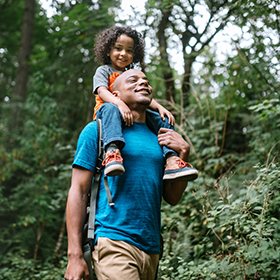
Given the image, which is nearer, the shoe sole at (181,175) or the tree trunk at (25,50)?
the shoe sole at (181,175)

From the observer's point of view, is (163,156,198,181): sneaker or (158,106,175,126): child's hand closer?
(163,156,198,181): sneaker

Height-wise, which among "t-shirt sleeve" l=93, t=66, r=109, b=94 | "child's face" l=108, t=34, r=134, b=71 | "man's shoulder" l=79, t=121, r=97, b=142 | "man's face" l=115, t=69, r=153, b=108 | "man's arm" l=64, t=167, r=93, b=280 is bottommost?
"man's arm" l=64, t=167, r=93, b=280

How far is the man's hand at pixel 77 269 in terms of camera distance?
5.85 feet

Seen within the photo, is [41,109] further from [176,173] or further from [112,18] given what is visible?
[176,173]

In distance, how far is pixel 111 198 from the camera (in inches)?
74.2

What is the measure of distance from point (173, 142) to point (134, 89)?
0.50 meters

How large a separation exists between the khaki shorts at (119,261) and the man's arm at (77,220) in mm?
97

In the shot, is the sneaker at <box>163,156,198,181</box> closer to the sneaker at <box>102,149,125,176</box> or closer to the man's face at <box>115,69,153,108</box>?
the sneaker at <box>102,149,125,176</box>

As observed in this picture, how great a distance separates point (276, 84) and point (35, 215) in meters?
5.23

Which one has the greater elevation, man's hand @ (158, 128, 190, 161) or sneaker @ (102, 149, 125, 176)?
man's hand @ (158, 128, 190, 161)

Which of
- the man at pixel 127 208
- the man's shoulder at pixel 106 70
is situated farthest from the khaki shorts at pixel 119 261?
the man's shoulder at pixel 106 70

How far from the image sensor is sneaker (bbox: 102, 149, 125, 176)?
179 centimetres

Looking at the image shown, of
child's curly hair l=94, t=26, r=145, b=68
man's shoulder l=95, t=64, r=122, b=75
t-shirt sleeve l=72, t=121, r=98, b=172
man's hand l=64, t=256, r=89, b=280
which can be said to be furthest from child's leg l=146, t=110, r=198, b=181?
child's curly hair l=94, t=26, r=145, b=68

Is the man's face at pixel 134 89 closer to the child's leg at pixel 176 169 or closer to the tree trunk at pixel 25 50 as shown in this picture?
the child's leg at pixel 176 169
